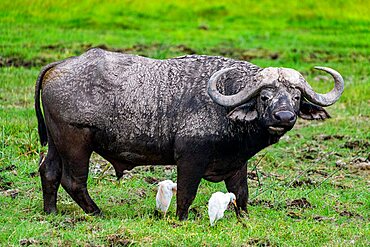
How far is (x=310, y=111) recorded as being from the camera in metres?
7.40

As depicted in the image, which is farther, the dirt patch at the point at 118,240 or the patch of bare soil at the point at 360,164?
the patch of bare soil at the point at 360,164

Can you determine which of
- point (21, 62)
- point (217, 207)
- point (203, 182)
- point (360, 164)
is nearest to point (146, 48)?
point (21, 62)

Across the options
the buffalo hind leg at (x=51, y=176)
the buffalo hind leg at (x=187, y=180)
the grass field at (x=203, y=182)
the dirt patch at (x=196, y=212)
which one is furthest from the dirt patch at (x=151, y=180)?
the buffalo hind leg at (x=187, y=180)

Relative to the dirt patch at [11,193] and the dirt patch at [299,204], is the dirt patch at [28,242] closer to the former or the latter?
the dirt patch at [11,193]

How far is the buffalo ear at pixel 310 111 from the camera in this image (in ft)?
24.2

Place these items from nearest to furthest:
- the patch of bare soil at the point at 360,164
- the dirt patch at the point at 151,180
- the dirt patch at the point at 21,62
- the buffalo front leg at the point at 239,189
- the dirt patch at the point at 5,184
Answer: the buffalo front leg at the point at 239,189 < the dirt patch at the point at 5,184 < the dirt patch at the point at 151,180 < the patch of bare soil at the point at 360,164 < the dirt patch at the point at 21,62

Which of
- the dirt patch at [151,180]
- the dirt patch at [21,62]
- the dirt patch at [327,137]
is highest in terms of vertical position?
the dirt patch at [151,180]

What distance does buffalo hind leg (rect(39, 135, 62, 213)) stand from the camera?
773 centimetres

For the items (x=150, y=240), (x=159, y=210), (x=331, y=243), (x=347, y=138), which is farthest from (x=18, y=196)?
(x=347, y=138)

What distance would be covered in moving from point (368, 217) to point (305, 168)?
2.04 meters

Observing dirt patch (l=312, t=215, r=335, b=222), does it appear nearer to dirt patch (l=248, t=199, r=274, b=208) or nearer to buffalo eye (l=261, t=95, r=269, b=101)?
dirt patch (l=248, t=199, r=274, b=208)

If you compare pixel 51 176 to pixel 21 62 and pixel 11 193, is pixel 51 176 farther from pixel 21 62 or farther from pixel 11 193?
pixel 21 62

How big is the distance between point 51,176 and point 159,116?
3.67 feet

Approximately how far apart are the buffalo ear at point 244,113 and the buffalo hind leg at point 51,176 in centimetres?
167
